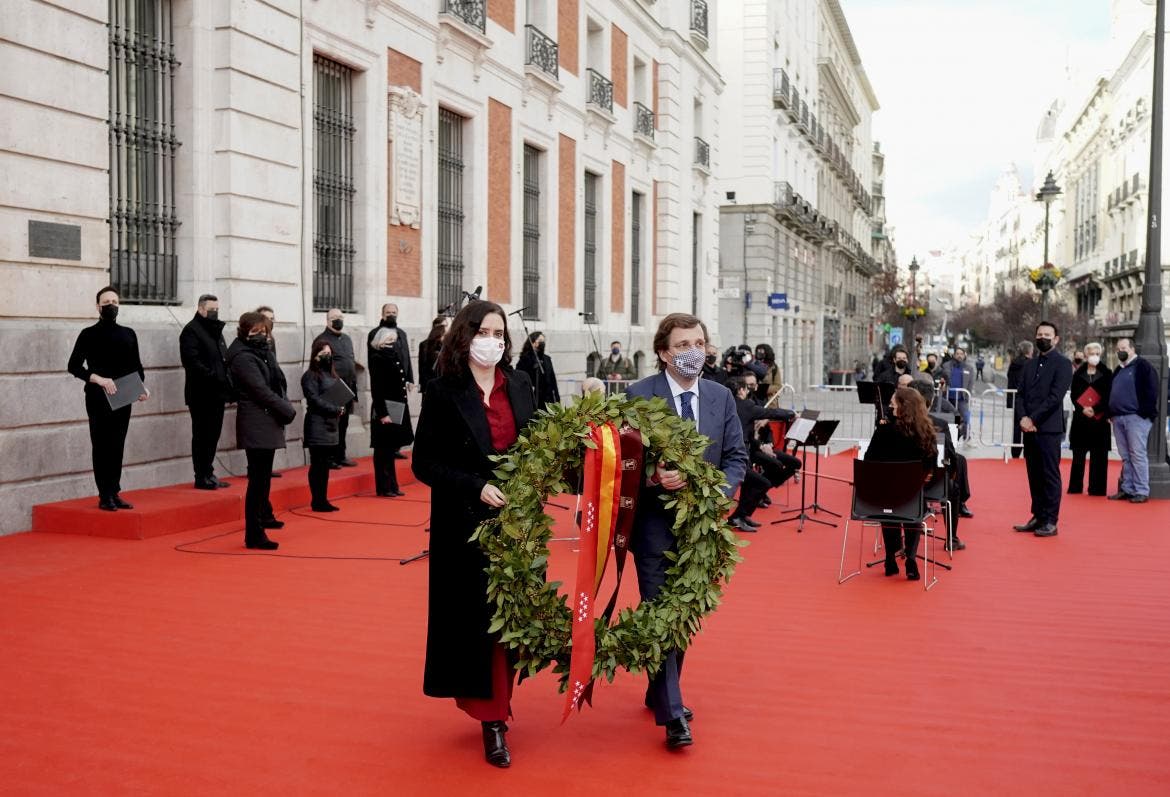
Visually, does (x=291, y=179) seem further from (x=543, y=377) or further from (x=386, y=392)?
(x=543, y=377)

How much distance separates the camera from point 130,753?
15.6ft

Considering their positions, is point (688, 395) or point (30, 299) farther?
point (30, 299)

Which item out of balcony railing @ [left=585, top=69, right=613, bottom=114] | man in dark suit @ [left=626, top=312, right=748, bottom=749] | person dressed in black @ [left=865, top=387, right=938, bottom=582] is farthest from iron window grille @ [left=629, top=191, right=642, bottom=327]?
man in dark suit @ [left=626, top=312, right=748, bottom=749]

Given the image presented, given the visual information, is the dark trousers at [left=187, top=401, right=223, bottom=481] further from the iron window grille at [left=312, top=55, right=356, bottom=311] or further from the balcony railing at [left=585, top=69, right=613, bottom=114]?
the balcony railing at [left=585, top=69, right=613, bottom=114]

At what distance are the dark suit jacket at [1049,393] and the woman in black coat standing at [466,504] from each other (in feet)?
24.4

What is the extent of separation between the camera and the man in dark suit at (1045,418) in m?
10.8

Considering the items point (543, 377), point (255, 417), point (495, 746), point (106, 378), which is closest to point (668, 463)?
point (495, 746)

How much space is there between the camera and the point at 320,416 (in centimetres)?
1090

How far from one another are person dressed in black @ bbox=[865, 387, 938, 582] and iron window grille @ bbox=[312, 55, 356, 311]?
8069 millimetres

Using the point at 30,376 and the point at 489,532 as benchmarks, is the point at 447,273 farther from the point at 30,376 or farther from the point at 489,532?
the point at 489,532

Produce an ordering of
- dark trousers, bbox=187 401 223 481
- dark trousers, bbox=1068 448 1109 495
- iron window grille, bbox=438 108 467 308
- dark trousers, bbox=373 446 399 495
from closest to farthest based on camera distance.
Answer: dark trousers, bbox=187 401 223 481 → dark trousers, bbox=373 446 399 495 → dark trousers, bbox=1068 448 1109 495 → iron window grille, bbox=438 108 467 308

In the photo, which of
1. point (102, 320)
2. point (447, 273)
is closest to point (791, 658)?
point (102, 320)

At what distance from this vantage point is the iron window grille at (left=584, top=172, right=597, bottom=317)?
24.8 meters

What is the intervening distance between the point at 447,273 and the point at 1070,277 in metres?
61.9
